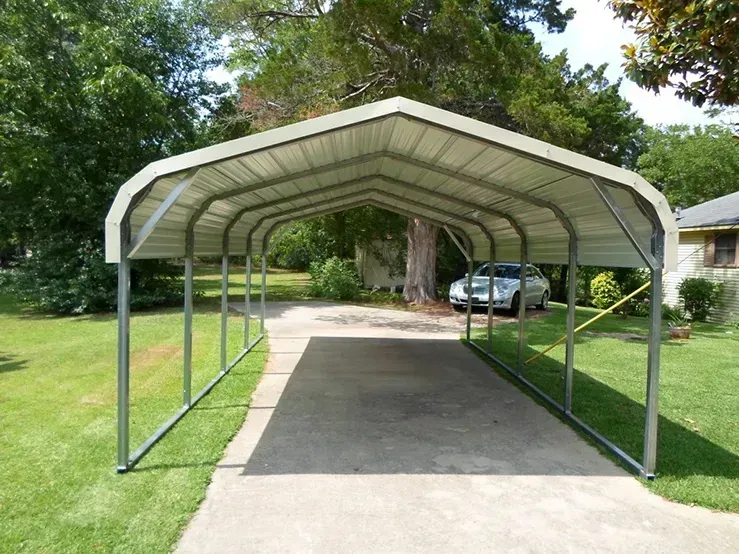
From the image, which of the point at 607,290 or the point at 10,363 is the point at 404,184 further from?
the point at 607,290

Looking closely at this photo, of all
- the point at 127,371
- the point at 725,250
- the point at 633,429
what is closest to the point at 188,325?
the point at 127,371

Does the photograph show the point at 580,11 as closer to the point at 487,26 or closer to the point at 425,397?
the point at 487,26

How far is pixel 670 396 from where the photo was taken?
7.00 m

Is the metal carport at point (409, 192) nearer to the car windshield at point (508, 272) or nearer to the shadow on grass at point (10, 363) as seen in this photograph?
the shadow on grass at point (10, 363)

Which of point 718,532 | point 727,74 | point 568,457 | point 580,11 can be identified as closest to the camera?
point 718,532

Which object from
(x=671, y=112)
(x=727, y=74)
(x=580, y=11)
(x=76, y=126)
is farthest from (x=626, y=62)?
(x=671, y=112)

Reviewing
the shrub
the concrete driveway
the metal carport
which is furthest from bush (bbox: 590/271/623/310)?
the concrete driveway

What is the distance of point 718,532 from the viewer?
347cm

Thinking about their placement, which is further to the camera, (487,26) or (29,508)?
(487,26)

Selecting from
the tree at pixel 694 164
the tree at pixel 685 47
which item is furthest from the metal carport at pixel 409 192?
the tree at pixel 694 164

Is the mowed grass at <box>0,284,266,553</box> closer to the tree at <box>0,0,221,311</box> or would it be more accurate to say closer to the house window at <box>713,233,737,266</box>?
the tree at <box>0,0,221,311</box>

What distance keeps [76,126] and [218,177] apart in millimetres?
11182

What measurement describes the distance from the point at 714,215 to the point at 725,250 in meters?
1.14

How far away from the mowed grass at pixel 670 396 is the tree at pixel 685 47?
13.1 ft
